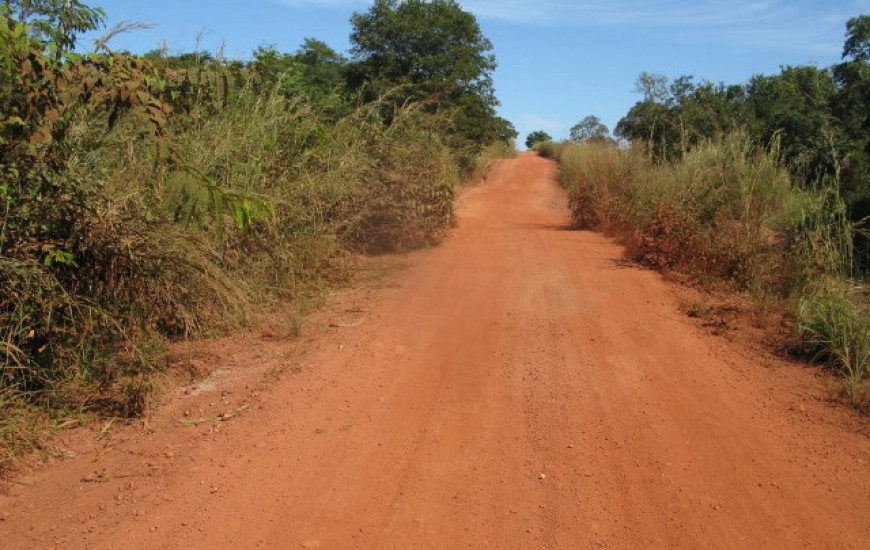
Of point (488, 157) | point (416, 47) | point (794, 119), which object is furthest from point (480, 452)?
point (488, 157)

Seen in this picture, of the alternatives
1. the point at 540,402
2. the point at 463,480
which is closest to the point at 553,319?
the point at 540,402

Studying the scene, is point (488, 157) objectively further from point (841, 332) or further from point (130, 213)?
point (130, 213)

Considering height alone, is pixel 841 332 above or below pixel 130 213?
below

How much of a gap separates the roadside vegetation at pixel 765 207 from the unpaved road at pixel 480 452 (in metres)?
0.65

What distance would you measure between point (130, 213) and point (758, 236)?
6371 mm

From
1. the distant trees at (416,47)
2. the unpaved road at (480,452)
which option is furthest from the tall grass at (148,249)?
the distant trees at (416,47)

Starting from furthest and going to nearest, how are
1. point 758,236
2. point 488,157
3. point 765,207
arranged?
point 488,157
point 765,207
point 758,236

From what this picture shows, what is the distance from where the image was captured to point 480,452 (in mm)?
4484

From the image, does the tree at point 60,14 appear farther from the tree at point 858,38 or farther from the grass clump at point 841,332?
the tree at point 858,38

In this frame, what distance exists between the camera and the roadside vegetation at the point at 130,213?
484cm

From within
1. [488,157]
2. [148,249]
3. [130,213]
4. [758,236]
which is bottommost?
[758,236]

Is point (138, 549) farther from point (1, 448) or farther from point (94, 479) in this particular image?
point (1, 448)

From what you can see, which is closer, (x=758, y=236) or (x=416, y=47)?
(x=758, y=236)

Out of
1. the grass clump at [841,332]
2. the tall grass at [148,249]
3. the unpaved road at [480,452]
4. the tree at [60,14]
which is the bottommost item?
the unpaved road at [480,452]
